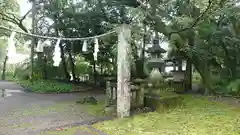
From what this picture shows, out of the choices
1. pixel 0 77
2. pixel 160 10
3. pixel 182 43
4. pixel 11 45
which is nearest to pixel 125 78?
pixel 11 45

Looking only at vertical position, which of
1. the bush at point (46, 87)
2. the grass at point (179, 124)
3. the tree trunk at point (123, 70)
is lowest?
the grass at point (179, 124)

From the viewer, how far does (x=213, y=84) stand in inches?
378

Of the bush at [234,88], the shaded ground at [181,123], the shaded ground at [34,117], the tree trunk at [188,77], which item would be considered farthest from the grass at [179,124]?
the tree trunk at [188,77]

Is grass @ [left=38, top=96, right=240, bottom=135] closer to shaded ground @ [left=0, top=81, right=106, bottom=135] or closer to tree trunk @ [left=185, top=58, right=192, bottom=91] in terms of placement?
shaded ground @ [left=0, top=81, right=106, bottom=135]

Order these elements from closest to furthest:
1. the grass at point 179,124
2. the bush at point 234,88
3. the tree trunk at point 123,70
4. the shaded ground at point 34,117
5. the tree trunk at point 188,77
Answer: the grass at point 179,124 → the shaded ground at point 34,117 → the tree trunk at point 123,70 → the bush at point 234,88 → the tree trunk at point 188,77

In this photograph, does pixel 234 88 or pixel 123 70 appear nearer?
pixel 123 70

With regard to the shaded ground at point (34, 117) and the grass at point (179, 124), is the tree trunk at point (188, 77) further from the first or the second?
the shaded ground at point (34, 117)

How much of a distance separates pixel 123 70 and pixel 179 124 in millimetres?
1789

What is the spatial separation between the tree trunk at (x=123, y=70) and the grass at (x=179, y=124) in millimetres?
363

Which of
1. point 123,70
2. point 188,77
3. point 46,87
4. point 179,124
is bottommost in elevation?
point 179,124

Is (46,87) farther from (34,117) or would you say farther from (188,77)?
(188,77)

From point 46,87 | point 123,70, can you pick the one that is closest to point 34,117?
point 123,70

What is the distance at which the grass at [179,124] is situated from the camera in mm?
4277

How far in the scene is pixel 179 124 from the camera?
190 inches
